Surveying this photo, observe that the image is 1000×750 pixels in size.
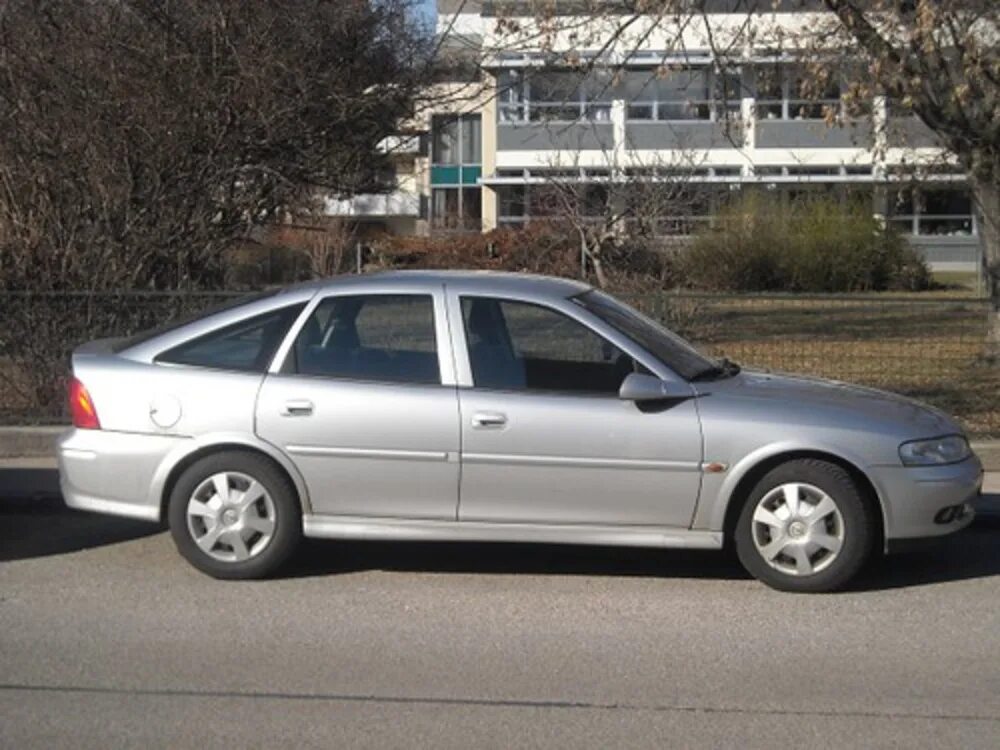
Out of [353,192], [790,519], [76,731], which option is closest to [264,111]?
[353,192]

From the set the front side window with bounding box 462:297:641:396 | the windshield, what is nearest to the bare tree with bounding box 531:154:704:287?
the windshield

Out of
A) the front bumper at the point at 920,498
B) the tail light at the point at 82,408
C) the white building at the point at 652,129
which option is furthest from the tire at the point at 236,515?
the white building at the point at 652,129

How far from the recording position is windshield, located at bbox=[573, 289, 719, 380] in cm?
759

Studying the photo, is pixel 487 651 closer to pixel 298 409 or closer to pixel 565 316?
pixel 298 409

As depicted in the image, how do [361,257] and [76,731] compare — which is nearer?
[76,731]

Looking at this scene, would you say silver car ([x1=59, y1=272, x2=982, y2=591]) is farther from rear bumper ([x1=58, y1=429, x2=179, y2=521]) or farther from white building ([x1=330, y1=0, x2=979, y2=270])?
white building ([x1=330, y1=0, x2=979, y2=270])

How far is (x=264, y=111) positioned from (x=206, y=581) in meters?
8.15

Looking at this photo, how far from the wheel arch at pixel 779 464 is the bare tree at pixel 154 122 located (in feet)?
23.4

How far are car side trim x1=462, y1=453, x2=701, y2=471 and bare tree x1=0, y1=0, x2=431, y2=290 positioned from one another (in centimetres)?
637

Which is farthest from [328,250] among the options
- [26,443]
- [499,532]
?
[499,532]

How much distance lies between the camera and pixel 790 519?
7.23m

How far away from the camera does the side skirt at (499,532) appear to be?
730 centimetres

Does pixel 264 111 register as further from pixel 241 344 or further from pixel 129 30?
pixel 241 344

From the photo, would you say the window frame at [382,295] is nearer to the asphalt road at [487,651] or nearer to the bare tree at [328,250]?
the asphalt road at [487,651]
